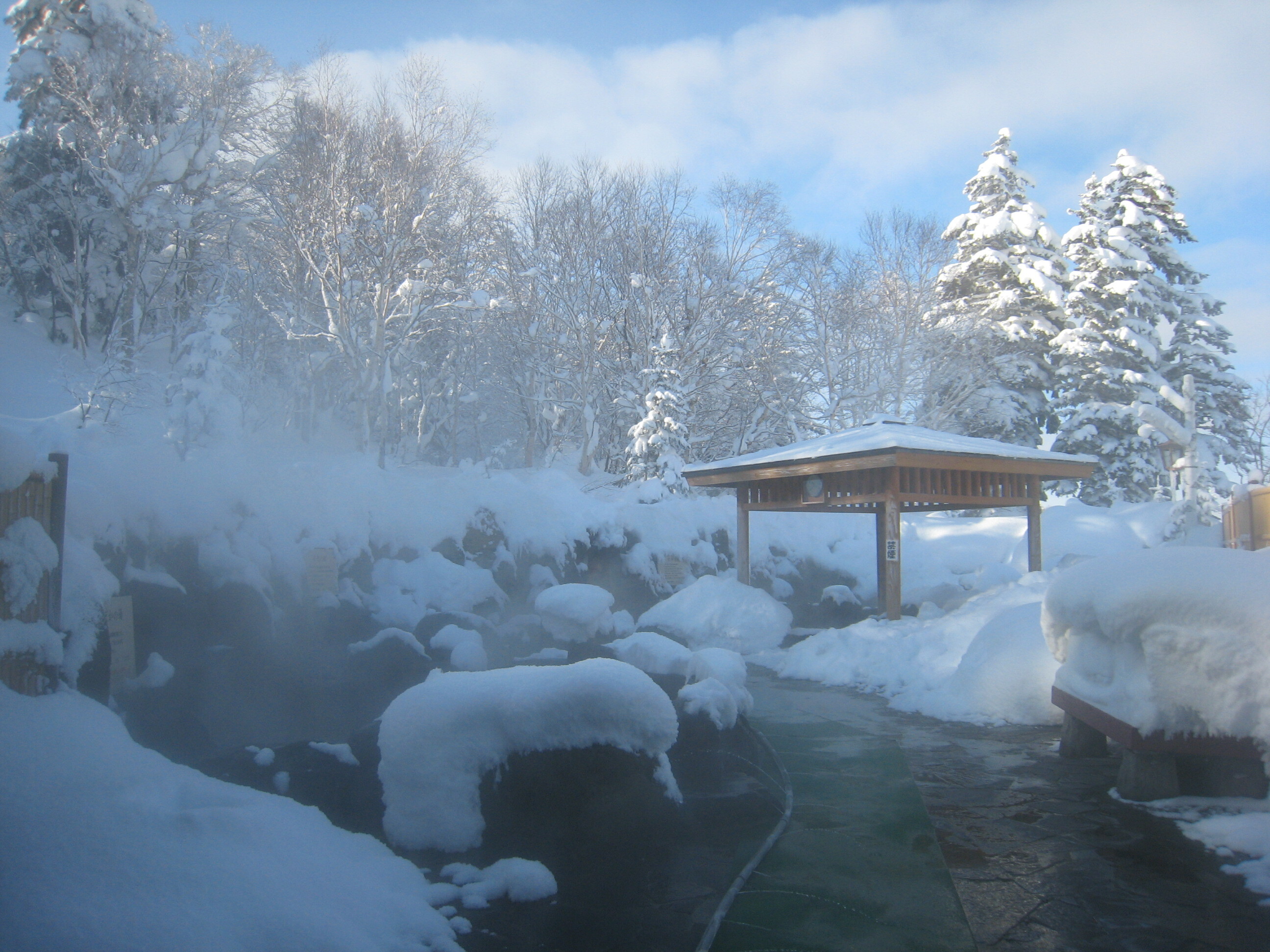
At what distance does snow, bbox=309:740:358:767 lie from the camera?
19.0 ft

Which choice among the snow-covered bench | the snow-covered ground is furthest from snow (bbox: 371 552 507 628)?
the snow-covered bench

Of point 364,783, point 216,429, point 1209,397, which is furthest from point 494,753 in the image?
point 1209,397

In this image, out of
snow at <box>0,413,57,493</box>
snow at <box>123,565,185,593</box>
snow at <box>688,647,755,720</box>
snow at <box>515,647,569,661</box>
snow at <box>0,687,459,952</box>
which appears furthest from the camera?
snow at <box>515,647,569,661</box>

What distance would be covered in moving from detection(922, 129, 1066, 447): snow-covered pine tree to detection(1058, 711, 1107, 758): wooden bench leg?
19.9 metres

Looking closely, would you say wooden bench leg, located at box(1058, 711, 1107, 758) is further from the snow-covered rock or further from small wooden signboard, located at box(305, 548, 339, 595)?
small wooden signboard, located at box(305, 548, 339, 595)

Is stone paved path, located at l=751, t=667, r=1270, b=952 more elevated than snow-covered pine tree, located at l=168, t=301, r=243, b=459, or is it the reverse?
snow-covered pine tree, located at l=168, t=301, r=243, b=459

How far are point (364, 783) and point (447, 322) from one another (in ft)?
64.9

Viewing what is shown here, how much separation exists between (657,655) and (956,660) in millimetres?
3435

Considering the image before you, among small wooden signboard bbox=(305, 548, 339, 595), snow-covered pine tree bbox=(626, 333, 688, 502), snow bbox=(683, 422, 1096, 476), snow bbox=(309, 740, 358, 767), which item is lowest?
snow bbox=(309, 740, 358, 767)

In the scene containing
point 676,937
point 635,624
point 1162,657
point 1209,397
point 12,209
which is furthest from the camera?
point 1209,397

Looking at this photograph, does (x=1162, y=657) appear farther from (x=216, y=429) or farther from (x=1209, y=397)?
(x=1209, y=397)

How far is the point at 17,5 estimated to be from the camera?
730 inches

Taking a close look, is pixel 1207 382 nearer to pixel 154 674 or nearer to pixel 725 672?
pixel 725 672

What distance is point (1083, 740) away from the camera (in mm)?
5875
